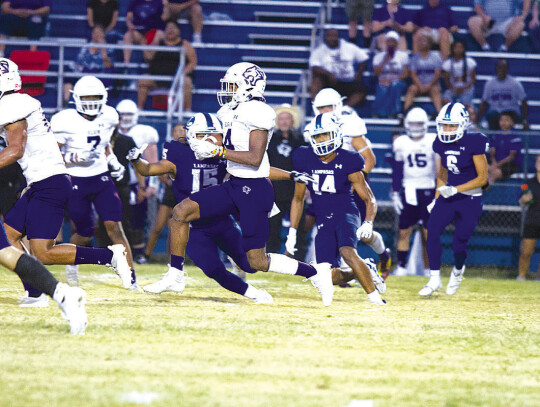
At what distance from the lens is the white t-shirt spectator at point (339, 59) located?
1209 cm

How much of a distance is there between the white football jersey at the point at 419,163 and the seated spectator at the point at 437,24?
8.44ft

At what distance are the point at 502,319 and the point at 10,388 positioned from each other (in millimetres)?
4011

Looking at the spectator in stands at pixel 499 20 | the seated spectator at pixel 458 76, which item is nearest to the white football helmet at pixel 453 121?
the seated spectator at pixel 458 76

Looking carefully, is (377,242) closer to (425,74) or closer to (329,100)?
(329,100)

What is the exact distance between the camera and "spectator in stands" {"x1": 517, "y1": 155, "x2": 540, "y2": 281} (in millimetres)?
10500

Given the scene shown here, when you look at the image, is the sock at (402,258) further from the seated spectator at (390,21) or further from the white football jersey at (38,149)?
the white football jersey at (38,149)

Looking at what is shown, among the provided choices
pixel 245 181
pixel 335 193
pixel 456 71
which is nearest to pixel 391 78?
pixel 456 71

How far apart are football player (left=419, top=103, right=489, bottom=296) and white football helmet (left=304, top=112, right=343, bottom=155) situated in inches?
59.1

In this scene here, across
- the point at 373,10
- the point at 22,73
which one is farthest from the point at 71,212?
the point at 373,10

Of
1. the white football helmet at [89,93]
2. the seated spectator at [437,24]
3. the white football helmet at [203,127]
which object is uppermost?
the seated spectator at [437,24]

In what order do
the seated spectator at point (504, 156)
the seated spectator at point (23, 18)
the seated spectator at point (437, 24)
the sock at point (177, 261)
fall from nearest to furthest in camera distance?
1. the sock at point (177, 261)
2. the seated spectator at point (504, 156)
3. the seated spectator at point (437, 24)
4. the seated spectator at point (23, 18)

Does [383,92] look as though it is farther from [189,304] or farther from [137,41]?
[189,304]

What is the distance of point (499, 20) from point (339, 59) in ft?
9.67

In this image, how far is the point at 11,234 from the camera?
616 cm
